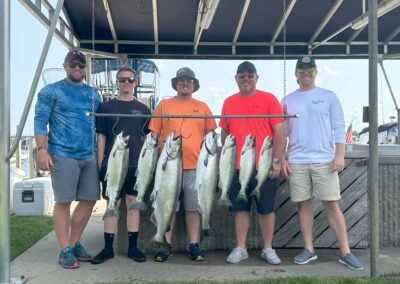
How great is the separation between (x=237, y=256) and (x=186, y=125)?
4.93 ft

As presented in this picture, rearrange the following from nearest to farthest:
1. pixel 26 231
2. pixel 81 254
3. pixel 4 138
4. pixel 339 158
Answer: pixel 4 138, pixel 339 158, pixel 81 254, pixel 26 231

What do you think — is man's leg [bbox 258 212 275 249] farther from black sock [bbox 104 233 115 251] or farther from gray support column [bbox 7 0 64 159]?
gray support column [bbox 7 0 64 159]

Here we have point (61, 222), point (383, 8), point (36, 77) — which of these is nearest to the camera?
point (36, 77)

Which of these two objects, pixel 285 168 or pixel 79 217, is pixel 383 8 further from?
pixel 79 217

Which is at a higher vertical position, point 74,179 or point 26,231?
point 74,179

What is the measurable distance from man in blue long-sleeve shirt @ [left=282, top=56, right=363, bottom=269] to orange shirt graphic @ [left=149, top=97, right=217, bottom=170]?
0.89m

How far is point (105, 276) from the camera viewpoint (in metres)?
4.19

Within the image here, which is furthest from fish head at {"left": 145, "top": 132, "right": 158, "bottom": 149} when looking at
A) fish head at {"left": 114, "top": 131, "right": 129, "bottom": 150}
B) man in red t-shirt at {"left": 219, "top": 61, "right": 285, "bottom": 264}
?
man in red t-shirt at {"left": 219, "top": 61, "right": 285, "bottom": 264}

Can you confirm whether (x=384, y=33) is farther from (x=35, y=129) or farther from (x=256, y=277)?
(x=35, y=129)

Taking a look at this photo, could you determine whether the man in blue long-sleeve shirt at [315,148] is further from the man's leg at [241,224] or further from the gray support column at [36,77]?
the gray support column at [36,77]

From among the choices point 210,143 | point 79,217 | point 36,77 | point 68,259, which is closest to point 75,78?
point 36,77

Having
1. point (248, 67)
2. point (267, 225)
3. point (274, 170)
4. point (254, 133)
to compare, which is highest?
point (248, 67)

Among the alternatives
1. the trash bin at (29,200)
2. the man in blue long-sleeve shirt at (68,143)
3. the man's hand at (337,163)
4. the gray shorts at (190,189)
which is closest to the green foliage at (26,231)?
the trash bin at (29,200)

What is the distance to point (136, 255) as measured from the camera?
4660 millimetres
